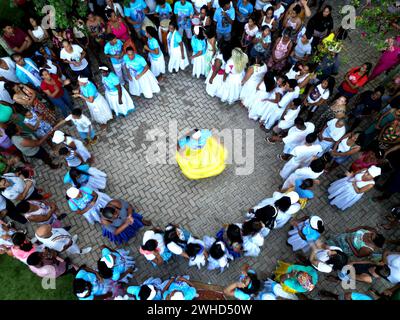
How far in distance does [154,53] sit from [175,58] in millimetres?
759

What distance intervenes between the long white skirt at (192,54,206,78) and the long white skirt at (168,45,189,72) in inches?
15.2

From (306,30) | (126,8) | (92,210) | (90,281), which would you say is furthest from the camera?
(126,8)

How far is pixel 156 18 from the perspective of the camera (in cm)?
937

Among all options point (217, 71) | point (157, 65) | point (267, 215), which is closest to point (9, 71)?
point (157, 65)

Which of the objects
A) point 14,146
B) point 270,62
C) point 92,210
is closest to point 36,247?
point 92,210

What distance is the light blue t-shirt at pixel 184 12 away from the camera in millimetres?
8261

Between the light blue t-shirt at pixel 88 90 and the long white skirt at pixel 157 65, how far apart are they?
6.89 ft

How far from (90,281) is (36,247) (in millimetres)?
1522

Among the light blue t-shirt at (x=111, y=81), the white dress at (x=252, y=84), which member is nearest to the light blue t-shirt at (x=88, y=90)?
the light blue t-shirt at (x=111, y=81)

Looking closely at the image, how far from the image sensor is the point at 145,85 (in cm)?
830

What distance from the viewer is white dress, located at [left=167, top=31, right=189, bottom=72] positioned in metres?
8.22

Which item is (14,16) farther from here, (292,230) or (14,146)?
(292,230)

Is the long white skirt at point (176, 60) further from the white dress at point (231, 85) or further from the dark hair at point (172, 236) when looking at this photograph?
the dark hair at point (172, 236)

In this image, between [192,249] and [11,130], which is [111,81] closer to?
[11,130]
